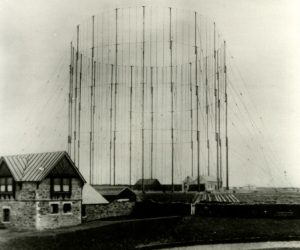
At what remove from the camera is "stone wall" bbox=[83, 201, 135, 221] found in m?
47.1

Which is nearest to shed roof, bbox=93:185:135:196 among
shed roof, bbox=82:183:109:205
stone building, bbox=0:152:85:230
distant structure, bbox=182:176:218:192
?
shed roof, bbox=82:183:109:205

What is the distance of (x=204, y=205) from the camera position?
48.1m

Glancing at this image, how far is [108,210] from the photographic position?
49438 mm

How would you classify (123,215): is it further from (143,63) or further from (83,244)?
(83,244)

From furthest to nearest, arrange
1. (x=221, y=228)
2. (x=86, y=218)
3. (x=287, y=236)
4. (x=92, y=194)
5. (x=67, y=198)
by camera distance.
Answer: (x=92, y=194), (x=86, y=218), (x=67, y=198), (x=221, y=228), (x=287, y=236)

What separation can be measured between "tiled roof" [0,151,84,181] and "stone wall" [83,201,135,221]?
4.75m

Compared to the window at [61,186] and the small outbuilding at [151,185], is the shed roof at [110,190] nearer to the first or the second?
the window at [61,186]

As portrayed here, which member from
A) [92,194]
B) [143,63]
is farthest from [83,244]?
[143,63]

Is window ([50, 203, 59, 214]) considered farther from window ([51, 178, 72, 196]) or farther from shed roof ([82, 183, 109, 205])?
shed roof ([82, 183, 109, 205])

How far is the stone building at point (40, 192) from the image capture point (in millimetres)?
41000

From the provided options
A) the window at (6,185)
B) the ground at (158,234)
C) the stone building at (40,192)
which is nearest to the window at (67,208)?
the stone building at (40,192)

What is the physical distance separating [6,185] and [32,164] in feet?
9.85

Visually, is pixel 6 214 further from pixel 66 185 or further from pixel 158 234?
pixel 158 234

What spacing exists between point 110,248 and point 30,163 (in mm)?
17328
